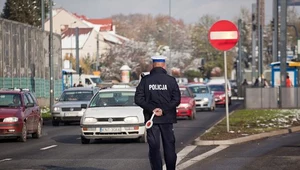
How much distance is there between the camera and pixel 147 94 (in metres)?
12.2

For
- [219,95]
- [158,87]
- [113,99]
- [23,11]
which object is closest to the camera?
[158,87]

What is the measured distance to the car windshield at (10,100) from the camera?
80.5 ft

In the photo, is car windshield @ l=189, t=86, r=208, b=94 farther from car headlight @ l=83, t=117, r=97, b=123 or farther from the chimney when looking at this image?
the chimney

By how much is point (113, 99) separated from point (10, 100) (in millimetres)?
3192

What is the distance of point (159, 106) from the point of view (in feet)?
39.8

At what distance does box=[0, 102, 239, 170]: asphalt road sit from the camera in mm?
16344

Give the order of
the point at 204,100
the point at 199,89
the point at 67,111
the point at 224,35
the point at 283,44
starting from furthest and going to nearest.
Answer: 1. the point at 199,89
2. the point at 204,100
3. the point at 283,44
4. the point at 67,111
5. the point at 224,35

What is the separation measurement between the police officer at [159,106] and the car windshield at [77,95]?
23279 millimetres

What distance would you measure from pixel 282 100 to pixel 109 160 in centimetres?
2559

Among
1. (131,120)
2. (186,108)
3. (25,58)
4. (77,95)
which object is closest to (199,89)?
(186,108)

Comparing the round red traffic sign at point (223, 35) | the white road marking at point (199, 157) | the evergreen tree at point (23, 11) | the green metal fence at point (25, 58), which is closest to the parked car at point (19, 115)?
the round red traffic sign at point (223, 35)

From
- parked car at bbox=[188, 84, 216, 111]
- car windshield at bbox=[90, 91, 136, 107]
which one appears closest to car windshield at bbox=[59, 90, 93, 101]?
parked car at bbox=[188, 84, 216, 111]

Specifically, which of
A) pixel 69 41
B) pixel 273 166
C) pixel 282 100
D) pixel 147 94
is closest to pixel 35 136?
pixel 273 166

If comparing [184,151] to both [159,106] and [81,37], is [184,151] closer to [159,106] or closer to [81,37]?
[159,106]
